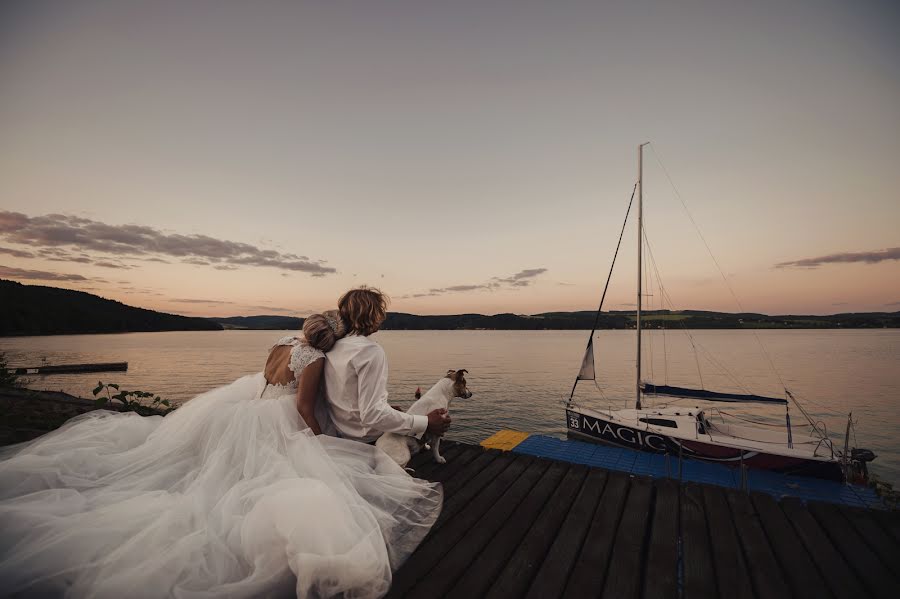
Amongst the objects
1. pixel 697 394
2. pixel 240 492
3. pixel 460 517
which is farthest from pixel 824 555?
pixel 697 394

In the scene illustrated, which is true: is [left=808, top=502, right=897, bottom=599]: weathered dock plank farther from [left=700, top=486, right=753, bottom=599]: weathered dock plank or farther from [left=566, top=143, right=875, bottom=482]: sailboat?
[left=566, top=143, right=875, bottom=482]: sailboat

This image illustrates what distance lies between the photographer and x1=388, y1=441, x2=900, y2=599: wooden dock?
2.49 metres

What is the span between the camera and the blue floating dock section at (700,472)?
1155 centimetres

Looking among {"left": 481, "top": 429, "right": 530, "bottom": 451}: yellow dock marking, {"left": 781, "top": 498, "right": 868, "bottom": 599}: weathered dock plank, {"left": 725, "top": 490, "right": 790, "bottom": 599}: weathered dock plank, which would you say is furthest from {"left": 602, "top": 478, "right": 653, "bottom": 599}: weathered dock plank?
{"left": 481, "top": 429, "right": 530, "bottom": 451}: yellow dock marking

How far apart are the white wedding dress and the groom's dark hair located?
1.39ft

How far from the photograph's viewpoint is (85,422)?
3.54 m

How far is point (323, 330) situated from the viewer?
11.0 ft

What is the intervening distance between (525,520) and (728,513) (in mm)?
2017

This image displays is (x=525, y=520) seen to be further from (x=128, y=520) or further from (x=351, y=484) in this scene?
(x=128, y=520)

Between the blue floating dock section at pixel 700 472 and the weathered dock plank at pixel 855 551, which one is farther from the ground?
the weathered dock plank at pixel 855 551

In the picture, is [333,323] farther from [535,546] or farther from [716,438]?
[716,438]

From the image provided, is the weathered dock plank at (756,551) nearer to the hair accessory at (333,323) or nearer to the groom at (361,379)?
the groom at (361,379)

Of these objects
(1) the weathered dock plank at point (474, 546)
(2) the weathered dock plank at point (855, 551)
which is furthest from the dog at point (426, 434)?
(2) the weathered dock plank at point (855, 551)

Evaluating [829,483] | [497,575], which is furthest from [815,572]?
[829,483]
